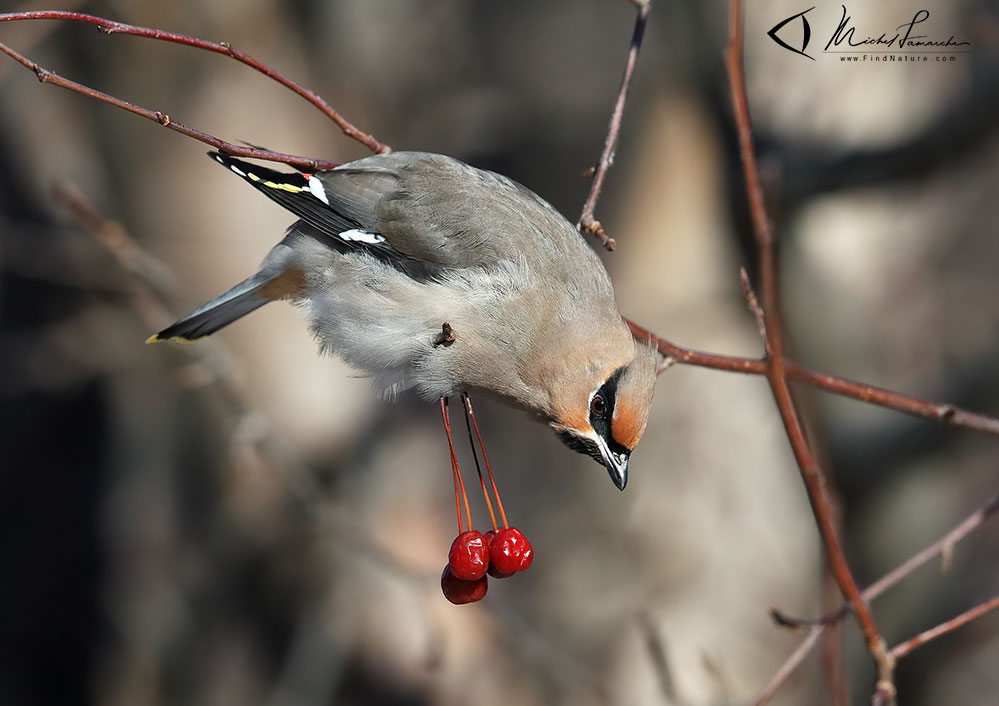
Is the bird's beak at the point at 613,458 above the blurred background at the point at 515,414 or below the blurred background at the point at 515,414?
below

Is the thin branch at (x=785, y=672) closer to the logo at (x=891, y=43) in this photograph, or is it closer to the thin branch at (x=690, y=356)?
the thin branch at (x=690, y=356)

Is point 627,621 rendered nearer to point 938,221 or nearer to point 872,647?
point 938,221

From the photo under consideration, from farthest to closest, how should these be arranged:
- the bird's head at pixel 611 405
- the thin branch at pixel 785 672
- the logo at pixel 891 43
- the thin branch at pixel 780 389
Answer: the logo at pixel 891 43 → the bird's head at pixel 611 405 → the thin branch at pixel 785 672 → the thin branch at pixel 780 389

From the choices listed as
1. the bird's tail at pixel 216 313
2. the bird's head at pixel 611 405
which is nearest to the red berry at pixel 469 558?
the bird's head at pixel 611 405

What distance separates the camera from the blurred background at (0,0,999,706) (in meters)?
5.45

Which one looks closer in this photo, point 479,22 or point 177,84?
point 177,84

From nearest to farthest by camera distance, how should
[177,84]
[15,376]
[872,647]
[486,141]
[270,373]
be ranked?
[872,647] → [177,84] → [270,373] → [486,141] → [15,376]

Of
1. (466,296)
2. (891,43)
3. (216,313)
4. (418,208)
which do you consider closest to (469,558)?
(466,296)

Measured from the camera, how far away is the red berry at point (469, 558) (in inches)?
102

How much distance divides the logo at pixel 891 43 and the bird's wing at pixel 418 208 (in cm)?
285

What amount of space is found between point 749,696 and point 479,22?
177 inches

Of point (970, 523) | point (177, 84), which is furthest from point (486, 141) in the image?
point (970, 523)

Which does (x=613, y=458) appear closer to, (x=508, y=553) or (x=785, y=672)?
(x=508, y=553)

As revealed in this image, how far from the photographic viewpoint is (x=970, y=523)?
2.46 metres
